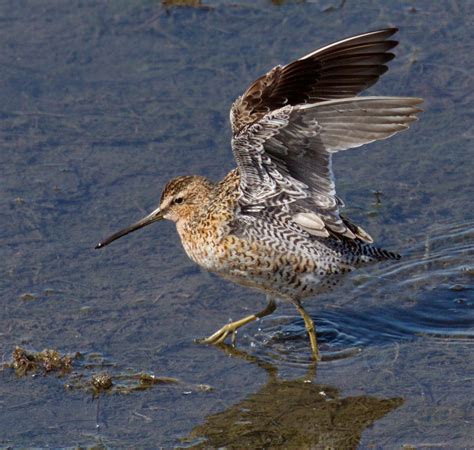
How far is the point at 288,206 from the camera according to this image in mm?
6867

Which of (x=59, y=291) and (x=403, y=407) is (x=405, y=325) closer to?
(x=403, y=407)

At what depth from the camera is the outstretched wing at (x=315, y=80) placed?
22.3 ft

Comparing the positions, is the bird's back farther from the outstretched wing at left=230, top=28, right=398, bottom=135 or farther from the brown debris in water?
the brown debris in water

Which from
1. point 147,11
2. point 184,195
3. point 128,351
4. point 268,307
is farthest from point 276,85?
point 147,11

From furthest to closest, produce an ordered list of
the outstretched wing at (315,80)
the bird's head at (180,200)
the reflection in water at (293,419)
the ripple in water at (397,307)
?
the bird's head at (180,200), the ripple in water at (397,307), the outstretched wing at (315,80), the reflection in water at (293,419)

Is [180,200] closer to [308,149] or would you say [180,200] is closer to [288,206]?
[288,206]

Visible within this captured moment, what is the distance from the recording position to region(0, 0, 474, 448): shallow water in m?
6.14

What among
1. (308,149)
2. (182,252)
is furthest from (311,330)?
(182,252)

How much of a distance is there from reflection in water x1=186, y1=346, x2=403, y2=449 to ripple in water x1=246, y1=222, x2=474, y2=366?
0.40 meters

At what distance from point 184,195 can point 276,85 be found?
87cm

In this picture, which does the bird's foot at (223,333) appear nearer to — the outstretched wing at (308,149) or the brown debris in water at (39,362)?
the outstretched wing at (308,149)

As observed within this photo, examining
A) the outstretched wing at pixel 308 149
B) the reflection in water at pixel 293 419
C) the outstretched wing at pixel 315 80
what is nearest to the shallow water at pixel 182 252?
the reflection in water at pixel 293 419

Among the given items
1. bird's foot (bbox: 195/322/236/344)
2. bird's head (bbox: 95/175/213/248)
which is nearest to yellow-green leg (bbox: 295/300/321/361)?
bird's foot (bbox: 195/322/236/344)

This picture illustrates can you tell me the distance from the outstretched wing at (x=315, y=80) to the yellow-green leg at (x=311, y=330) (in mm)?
1097
